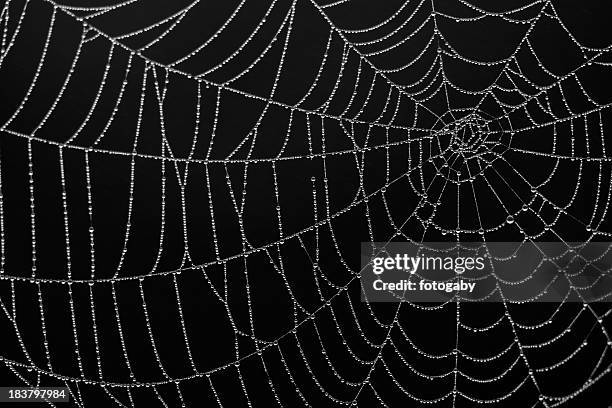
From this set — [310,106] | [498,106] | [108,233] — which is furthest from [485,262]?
[108,233]

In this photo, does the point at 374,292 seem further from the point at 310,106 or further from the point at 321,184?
the point at 310,106
